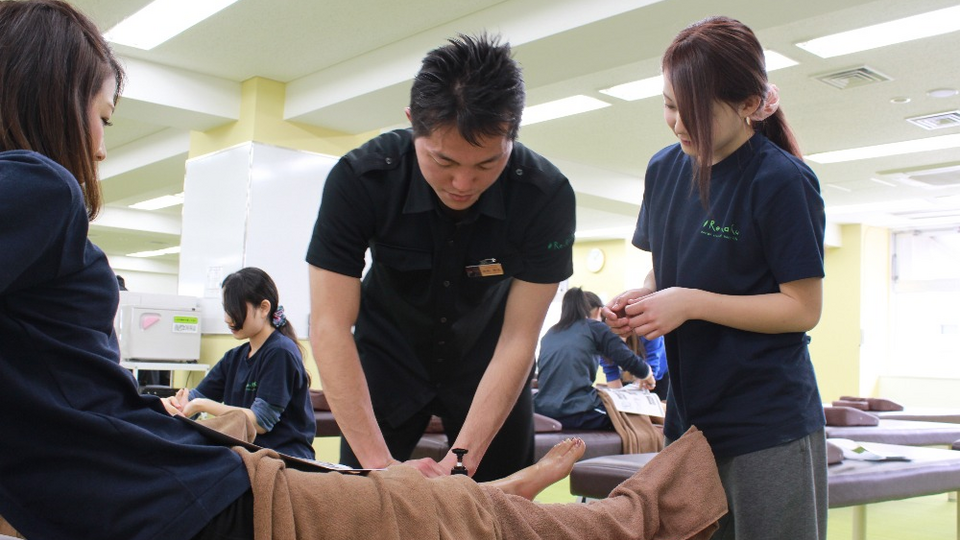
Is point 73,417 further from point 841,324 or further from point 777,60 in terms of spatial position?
point 841,324

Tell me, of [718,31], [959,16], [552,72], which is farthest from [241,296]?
[959,16]

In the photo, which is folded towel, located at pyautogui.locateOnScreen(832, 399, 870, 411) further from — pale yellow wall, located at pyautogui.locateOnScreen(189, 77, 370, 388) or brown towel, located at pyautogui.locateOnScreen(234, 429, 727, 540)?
brown towel, located at pyautogui.locateOnScreen(234, 429, 727, 540)

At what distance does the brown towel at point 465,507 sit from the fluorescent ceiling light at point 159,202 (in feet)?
32.4

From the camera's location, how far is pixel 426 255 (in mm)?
1588

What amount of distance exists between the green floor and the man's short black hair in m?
3.47

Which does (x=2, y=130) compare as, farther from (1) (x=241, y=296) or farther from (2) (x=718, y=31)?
(1) (x=241, y=296)

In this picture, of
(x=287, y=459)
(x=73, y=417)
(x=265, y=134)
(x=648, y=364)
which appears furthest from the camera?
(x=265, y=134)

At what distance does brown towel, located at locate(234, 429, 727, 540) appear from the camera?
3.46ft

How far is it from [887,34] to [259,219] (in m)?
4.32

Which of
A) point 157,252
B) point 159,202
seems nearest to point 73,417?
point 159,202

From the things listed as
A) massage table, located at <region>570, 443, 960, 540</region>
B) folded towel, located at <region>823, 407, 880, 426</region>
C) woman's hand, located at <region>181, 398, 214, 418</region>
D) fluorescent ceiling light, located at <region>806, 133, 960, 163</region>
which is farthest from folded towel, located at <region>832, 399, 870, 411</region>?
woman's hand, located at <region>181, 398, 214, 418</region>

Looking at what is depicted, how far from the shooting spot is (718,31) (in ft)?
4.15

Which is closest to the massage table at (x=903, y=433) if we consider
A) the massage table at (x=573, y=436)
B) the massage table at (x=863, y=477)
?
the massage table at (x=573, y=436)

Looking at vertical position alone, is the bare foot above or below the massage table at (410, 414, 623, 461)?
above
